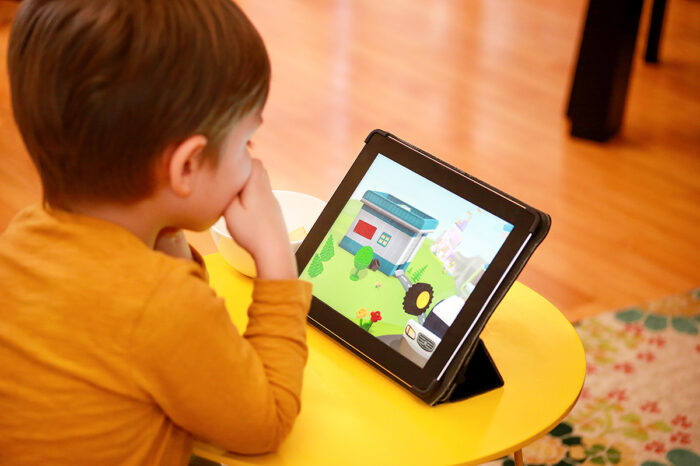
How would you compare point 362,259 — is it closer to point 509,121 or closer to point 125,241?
point 125,241

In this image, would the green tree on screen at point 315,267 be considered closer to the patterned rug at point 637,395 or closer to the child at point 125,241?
the child at point 125,241

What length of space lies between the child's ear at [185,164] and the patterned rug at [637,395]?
3.50 feet

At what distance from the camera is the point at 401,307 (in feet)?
3.22

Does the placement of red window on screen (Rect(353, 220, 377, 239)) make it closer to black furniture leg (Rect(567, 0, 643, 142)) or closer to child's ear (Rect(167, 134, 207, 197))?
child's ear (Rect(167, 134, 207, 197))

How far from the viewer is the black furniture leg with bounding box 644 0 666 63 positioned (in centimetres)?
309

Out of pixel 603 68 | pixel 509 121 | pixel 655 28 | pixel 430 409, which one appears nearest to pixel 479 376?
pixel 430 409

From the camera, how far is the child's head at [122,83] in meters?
0.66

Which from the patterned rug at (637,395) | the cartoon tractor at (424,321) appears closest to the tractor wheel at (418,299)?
the cartoon tractor at (424,321)

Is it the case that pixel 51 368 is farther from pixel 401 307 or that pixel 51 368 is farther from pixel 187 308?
pixel 401 307

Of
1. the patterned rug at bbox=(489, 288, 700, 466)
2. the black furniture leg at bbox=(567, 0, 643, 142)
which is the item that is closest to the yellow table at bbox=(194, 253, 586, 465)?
the patterned rug at bbox=(489, 288, 700, 466)

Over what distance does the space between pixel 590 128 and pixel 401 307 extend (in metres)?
1.93

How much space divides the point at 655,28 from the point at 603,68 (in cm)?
73

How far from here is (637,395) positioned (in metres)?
1.73

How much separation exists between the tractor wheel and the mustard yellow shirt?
260mm
